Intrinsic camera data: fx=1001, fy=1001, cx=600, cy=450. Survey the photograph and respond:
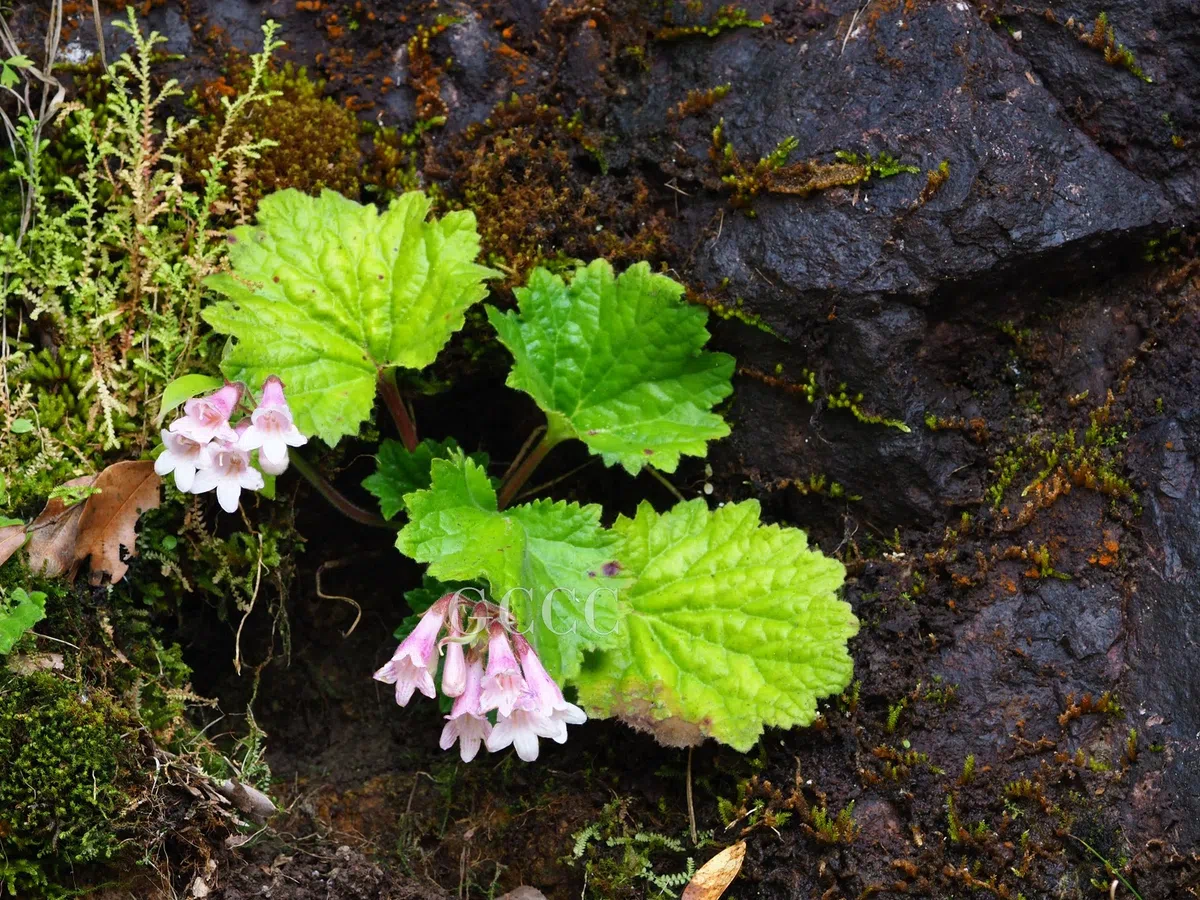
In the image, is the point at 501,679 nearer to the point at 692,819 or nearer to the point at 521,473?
the point at 692,819

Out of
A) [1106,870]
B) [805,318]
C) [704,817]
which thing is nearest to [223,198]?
[805,318]

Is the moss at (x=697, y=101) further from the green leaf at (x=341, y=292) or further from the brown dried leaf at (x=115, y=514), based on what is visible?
the brown dried leaf at (x=115, y=514)

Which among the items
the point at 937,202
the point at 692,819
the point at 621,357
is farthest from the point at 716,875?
the point at 937,202

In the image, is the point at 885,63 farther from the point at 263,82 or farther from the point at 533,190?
the point at 263,82

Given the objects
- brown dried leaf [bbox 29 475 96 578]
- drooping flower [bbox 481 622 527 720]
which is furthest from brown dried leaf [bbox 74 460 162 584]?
drooping flower [bbox 481 622 527 720]

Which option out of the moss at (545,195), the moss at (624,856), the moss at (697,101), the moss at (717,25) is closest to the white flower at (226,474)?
the moss at (545,195)
